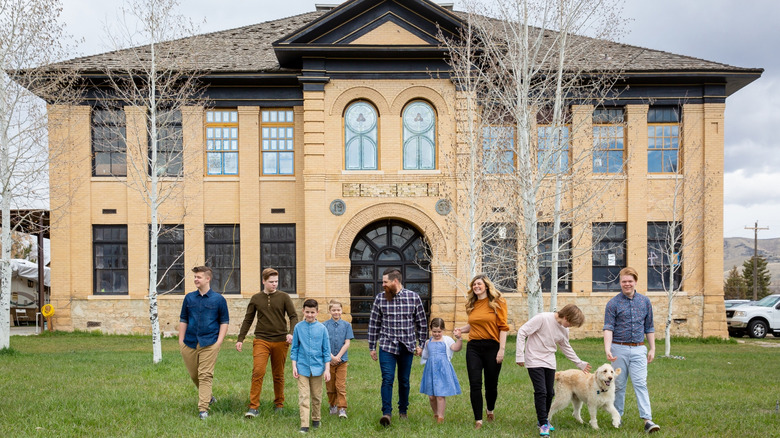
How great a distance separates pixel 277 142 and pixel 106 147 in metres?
5.48

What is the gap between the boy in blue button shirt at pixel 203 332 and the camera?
905 cm

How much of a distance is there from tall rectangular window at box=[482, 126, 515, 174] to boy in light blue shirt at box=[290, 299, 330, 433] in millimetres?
10409

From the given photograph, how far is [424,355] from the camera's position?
901 cm

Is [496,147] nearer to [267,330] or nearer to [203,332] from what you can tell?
[267,330]

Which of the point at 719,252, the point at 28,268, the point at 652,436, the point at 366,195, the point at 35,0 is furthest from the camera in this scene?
the point at 28,268

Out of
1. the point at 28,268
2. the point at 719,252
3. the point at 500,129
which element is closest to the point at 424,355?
the point at 500,129

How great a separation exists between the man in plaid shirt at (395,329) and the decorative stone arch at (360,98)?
13.9m

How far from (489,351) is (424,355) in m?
0.87

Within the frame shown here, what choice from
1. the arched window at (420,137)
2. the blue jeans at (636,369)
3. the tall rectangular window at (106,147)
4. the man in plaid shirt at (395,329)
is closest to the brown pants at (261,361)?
the man in plaid shirt at (395,329)

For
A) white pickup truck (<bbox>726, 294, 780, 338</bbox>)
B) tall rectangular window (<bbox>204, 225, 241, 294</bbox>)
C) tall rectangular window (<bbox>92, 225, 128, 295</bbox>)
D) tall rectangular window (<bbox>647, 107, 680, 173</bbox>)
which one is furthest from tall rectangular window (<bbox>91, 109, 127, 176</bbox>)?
white pickup truck (<bbox>726, 294, 780, 338</bbox>)

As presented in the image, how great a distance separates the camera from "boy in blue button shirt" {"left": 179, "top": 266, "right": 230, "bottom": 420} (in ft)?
29.7

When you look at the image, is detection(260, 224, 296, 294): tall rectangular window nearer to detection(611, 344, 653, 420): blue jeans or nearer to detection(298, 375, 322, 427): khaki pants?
detection(298, 375, 322, 427): khaki pants

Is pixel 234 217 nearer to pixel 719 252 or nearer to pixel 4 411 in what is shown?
pixel 4 411

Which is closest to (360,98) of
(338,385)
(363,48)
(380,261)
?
(363,48)
